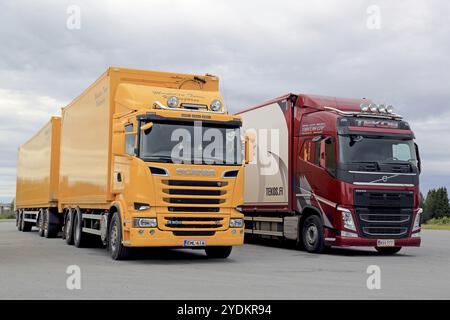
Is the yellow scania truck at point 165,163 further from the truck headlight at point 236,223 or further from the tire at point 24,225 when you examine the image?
the tire at point 24,225

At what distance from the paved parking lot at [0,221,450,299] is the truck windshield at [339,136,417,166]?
93.7 inches

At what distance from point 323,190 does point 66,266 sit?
21.5ft

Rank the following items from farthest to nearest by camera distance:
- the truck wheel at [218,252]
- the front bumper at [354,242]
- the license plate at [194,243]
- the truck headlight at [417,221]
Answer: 1. the truck headlight at [417,221]
2. the front bumper at [354,242]
3. the truck wheel at [218,252]
4. the license plate at [194,243]

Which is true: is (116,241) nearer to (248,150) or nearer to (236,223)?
(236,223)

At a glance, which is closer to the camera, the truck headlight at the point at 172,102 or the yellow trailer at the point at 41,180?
the truck headlight at the point at 172,102

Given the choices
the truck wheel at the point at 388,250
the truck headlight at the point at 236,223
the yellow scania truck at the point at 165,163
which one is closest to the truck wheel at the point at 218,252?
the yellow scania truck at the point at 165,163

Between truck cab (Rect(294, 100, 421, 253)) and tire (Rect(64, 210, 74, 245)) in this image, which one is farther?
tire (Rect(64, 210, 74, 245))

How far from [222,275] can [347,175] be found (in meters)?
5.24

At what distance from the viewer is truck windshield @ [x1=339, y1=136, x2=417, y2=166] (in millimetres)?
15258

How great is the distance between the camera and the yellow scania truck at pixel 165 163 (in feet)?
41.2

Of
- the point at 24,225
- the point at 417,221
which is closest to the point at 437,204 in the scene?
the point at 24,225

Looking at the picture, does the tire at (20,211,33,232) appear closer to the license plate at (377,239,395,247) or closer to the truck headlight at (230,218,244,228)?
the truck headlight at (230,218,244,228)

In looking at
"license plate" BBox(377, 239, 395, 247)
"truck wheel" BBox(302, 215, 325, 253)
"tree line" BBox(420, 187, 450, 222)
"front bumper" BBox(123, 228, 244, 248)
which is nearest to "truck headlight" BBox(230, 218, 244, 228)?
"front bumper" BBox(123, 228, 244, 248)

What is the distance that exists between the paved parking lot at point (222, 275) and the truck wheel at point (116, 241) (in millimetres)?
272
